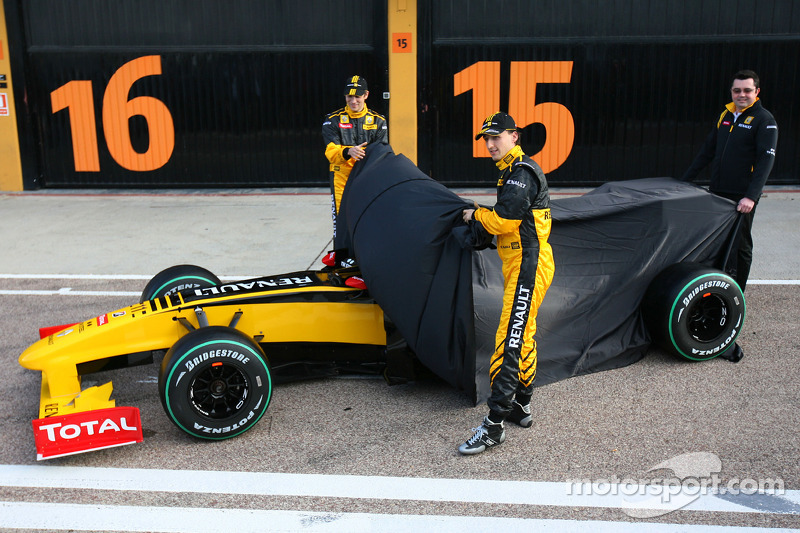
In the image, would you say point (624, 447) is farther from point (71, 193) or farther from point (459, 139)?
point (71, 193)

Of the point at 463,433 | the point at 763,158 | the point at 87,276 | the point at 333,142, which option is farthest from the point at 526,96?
the point at 463,433

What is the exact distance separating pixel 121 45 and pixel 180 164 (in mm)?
2145

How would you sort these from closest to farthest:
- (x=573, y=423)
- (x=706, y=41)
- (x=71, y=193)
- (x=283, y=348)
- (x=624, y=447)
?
(x=624, y=447), (x=573, y=423), (x=283, y=348), (x=706, y=41), (x=71, y=193)

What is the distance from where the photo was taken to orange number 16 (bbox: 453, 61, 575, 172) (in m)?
12.1

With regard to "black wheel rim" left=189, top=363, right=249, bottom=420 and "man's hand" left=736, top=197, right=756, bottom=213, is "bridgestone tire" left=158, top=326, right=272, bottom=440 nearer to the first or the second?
"black wheel rim" left=189, top=363, right=249, bottom=420

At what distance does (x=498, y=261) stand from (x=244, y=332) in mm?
1750

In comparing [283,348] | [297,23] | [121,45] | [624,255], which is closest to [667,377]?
[624,255]

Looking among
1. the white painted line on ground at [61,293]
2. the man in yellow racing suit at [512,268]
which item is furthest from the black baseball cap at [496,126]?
the white painted line on ground at [61,293]

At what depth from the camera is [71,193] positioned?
12820 millimetres

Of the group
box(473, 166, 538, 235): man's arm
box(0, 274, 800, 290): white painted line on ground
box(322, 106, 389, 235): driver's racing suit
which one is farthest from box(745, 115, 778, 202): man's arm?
box(322, 106, 389, 235): driver's racing suit

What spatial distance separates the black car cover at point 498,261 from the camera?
4680 millimetres

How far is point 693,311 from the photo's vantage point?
213 inches

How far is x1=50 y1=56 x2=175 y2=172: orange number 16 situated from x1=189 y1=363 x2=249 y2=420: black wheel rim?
9.28 metres

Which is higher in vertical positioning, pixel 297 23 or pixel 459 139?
pixel 297 23
